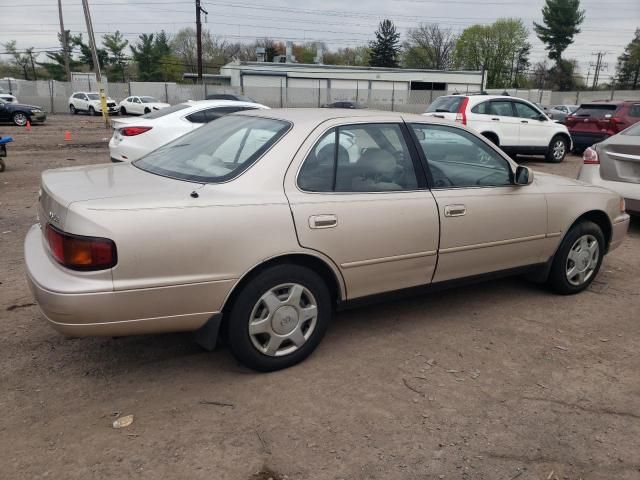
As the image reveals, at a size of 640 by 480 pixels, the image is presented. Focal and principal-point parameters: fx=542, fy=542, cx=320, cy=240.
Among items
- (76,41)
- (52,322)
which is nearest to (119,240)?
(52,322)

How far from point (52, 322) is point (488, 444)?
7.58ft

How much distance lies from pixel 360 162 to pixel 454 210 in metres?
0.78

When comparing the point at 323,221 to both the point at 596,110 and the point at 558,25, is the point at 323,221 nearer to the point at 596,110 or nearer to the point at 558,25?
the point at 596,110

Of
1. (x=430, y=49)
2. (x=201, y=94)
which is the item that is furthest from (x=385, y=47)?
(x=201, y=94)

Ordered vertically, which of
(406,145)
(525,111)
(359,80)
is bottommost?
(406,145)

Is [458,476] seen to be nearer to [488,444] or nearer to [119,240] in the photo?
[488,444]

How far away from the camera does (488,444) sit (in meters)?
2.73

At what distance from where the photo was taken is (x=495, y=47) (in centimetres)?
8356

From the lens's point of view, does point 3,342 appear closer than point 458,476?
No

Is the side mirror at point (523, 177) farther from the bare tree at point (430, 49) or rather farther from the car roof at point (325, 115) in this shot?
the bare tree at point (430, 49)

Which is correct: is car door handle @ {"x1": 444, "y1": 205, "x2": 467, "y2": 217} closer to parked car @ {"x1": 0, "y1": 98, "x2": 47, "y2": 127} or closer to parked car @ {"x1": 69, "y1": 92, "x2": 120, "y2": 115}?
parked car @ {"x1": 0, "y1": 98, "x2": 47, "y2": 127}

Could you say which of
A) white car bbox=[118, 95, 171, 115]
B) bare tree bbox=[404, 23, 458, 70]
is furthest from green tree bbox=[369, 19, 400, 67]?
white car bbox=[118, 95, 171, 115]

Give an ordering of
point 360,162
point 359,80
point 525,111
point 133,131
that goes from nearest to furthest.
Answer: point 360,162
point 133,131
point 525,111
point 359,80

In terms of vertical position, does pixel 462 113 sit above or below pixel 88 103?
above
